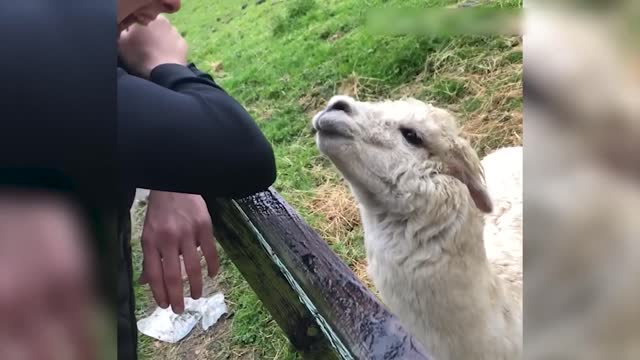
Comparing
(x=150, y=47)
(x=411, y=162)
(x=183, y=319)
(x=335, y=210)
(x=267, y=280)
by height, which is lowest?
(x=183, y=319)

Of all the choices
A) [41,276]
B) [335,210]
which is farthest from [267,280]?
[41,276]

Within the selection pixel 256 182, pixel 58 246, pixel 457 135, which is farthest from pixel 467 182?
pixel 58 246

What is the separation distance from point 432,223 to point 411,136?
0.15 meters

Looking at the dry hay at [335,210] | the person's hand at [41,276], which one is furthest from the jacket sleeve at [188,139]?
the dry hay at [335,210]

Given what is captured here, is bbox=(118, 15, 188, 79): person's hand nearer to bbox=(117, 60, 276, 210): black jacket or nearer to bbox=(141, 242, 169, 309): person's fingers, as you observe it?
bbox=(117, 60, 276, 210): black jacket

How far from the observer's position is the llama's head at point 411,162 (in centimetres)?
112

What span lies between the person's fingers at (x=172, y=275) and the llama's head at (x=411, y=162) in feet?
1.17

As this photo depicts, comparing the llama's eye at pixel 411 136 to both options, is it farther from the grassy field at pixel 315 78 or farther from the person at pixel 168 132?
the person at pixel 168 132

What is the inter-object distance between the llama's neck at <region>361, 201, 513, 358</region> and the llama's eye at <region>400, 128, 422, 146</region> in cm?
12

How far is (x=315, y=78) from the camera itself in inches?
49.5

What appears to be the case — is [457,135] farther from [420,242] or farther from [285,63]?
[285,63]

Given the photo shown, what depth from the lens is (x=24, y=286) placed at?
0.27 metres

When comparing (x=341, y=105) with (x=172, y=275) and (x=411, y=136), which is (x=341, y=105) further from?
(x=172, y=275)

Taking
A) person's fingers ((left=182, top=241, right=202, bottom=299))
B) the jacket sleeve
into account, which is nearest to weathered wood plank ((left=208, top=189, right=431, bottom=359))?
person's fingers ((left=182, top=241, right=202, bottom=299))
